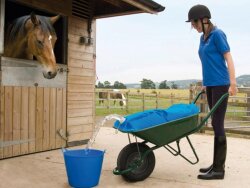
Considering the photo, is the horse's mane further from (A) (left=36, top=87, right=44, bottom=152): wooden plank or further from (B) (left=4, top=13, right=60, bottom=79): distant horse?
(A) (left=36, top=87, right=44, bottom=152): wooden plank

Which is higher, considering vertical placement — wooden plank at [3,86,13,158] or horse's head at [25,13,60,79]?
horse's head at [25,13,60,79]

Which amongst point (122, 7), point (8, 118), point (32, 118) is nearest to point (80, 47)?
point (122, 7)

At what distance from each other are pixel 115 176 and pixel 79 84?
7.68ft

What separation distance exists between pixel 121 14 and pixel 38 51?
87.5 inches

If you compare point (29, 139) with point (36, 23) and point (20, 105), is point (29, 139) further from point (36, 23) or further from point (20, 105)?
point (36, 23)

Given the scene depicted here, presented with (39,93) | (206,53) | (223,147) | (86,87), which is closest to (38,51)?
(39,93)

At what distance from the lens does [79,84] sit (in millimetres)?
5934

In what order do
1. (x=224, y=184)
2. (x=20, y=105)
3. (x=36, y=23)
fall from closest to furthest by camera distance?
1. (x=224, y=184)
2. (x=36, y=23)
3. (x=20, y=105)

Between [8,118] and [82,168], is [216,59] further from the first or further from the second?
[8,118]

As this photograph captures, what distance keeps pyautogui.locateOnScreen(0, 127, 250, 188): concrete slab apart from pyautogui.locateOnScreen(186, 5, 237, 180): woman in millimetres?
240

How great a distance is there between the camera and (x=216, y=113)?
3898 millimetres

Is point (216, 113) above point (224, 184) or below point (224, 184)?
above

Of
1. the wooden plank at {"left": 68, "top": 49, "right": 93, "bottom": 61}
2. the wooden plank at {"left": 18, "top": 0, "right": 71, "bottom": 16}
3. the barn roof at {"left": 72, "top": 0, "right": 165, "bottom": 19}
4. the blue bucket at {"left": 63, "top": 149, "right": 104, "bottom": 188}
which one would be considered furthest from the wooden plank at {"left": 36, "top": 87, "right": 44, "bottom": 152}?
the blue bucket at {"left": 63, "top": 149, "right": 104, "bottom": 188}

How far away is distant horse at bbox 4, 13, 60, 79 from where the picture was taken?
446cm
